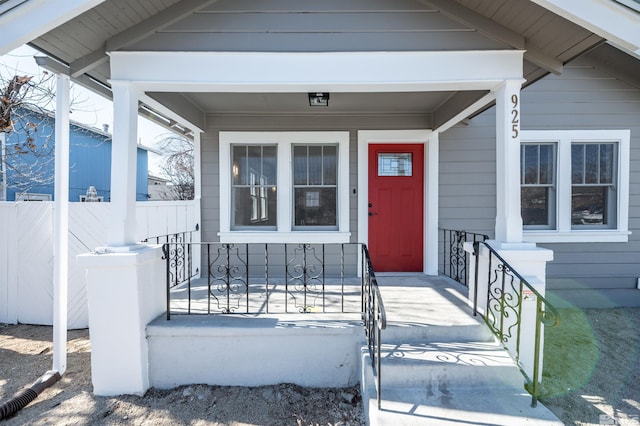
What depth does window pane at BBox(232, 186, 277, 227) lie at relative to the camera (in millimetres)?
5051

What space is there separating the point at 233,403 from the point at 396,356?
1.32 m

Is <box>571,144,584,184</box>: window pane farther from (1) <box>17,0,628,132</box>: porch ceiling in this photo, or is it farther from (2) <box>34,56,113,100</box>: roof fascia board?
(2) <box>34,56,113,100</box>: roof fascia board

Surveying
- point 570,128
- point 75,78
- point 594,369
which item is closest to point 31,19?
point 75,78

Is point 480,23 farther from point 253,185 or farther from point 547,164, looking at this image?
point 253,185

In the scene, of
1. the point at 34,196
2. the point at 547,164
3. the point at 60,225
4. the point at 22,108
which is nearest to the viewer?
the point at 60,225

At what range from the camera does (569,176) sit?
4.91 metres

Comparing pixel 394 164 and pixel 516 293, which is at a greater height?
pixel 394 164

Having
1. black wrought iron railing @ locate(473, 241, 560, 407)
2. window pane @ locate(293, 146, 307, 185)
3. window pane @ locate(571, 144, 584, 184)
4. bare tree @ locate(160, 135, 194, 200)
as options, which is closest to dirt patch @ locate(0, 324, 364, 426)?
black wrought iron railing @ locate(473, 241, 560, 407)

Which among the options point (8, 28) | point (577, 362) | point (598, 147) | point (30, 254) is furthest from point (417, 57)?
point (30, 254)

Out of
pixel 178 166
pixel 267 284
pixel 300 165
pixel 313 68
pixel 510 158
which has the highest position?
pixel 178 166

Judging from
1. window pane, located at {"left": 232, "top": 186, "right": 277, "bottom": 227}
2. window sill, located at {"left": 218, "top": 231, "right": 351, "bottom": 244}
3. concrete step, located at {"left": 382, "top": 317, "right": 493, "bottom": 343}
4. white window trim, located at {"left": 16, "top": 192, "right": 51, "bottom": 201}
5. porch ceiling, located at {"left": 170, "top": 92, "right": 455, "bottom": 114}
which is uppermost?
porch ceiling, located at {"left": 170, "top": 92, "right": 455, "bottom": 114}

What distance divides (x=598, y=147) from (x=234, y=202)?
5.32 m

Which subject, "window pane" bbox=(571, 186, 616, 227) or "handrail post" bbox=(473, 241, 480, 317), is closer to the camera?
"handrail post" bbox=(473, 241, 480, 317)

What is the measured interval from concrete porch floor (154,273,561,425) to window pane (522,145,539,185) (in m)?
2.42
